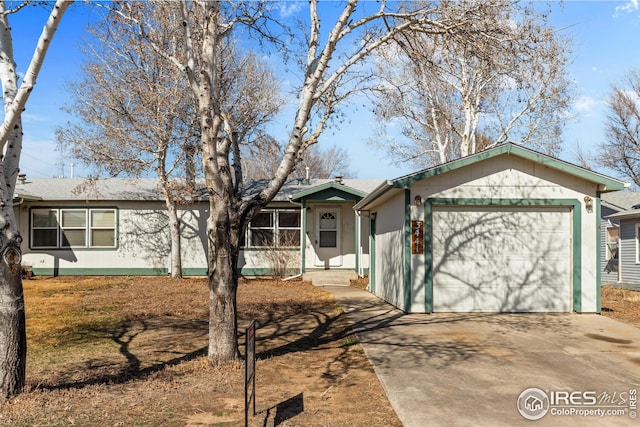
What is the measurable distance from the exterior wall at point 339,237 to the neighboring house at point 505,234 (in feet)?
27.8

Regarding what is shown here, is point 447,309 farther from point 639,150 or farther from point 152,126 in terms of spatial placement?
point 639,150

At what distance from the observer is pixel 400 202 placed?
11336 mm

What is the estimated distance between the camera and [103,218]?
64.0ft

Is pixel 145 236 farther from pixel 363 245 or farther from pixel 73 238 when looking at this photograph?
pixel 363 245

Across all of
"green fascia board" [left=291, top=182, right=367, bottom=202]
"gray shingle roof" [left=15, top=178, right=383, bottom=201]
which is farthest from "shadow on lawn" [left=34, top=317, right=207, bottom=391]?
"gray shingle roof" [left=15, top=178, right=383, bottom=201]

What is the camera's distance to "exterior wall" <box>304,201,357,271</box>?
63.1 feet

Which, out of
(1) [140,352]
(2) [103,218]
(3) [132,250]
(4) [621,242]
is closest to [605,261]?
(4) [621,242]

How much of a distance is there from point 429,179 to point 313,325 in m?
3.84

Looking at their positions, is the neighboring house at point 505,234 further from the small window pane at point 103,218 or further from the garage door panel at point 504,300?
the small window pane at point 103,218

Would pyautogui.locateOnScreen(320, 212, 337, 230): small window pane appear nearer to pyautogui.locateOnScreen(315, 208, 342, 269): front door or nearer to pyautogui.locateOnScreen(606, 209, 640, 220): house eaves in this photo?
pyautogui.locateOnScreen(315, 208, 342, 269): front door

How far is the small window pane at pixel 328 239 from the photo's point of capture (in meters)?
19.4

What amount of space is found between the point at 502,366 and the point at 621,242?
573 inches

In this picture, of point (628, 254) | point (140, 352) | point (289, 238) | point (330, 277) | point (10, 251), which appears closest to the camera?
point (10, 251)

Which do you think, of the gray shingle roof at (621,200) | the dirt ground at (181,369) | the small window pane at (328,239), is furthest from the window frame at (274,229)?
the gray shingle roof at (621,200)
